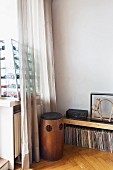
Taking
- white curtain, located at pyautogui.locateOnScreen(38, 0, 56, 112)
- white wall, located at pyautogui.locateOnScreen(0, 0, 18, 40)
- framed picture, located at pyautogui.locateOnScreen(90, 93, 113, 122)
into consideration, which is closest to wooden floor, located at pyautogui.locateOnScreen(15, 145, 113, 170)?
framed picture, located at pyautogui.locateOnScreen(90, 93, 113, 122)

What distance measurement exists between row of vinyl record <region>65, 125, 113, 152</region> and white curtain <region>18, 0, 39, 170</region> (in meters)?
0.69

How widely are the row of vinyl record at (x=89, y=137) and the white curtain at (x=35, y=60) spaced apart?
18.6 inches

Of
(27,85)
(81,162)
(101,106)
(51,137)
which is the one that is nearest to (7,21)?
(27,85)

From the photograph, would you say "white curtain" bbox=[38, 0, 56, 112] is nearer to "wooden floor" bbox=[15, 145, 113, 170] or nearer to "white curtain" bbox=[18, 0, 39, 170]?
"white curtain" bbox=[18, 0, 39, 170]

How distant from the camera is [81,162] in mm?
2037

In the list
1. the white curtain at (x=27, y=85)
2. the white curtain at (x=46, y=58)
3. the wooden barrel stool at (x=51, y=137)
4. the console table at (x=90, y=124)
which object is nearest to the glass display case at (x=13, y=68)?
the white curtain at (x=27, y=85)

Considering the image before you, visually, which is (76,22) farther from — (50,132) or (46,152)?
(46,152)

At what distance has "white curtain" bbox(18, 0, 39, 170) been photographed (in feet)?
6.09

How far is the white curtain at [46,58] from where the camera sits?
2373mm

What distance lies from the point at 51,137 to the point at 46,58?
1122 mm

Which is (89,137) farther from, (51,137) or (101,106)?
(51,137)

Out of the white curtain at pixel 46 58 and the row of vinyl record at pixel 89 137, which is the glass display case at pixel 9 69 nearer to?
the white curtain at pixel 46 58

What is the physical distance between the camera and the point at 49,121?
204cm

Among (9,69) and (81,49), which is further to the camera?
(81,49)
